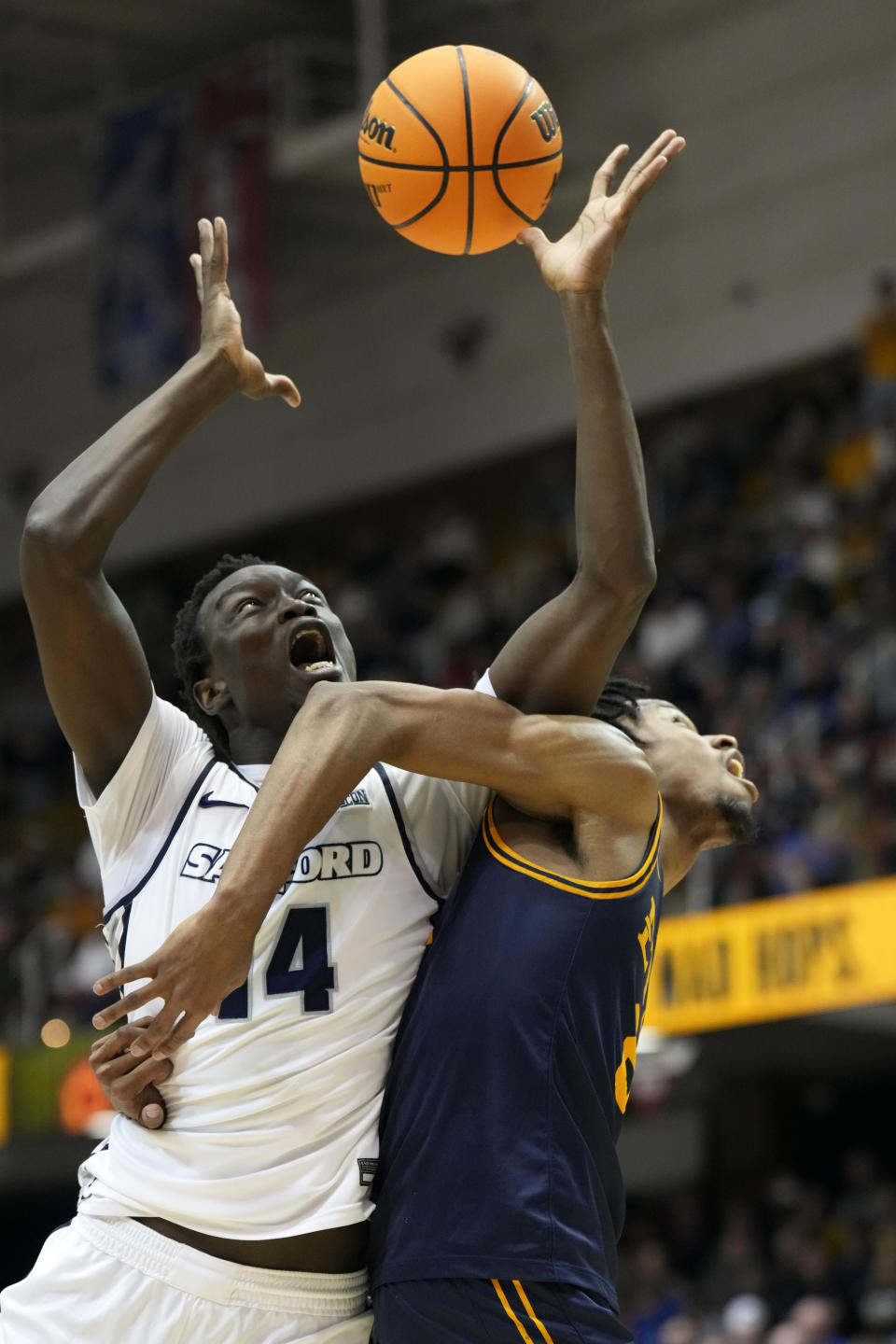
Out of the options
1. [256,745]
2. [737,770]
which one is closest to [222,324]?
[256,745]

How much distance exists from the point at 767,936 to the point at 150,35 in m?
12.7

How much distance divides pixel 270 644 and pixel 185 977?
0.96 m

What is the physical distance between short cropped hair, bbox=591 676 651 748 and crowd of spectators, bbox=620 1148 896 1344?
8.35 m

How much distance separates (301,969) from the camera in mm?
3871

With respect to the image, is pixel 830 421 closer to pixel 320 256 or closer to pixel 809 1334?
pixel 320 256

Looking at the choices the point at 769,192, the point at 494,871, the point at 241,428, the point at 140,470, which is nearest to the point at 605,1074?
the point at 494,871

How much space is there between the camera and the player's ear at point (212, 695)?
4305 mm

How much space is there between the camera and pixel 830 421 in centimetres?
1767

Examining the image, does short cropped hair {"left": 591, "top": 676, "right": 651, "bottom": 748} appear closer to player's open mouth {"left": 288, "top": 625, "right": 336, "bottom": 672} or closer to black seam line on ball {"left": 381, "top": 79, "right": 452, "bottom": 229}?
player's open mouth {"left": 288, "top": 625, "right": 336, "bottom": 672}

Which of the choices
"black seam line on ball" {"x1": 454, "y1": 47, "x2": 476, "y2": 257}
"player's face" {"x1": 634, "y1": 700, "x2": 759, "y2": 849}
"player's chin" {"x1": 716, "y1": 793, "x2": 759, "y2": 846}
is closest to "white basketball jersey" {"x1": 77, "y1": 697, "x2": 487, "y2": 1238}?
"player's face" {"x1": 634, "y1": 700, "x2": 759, "y2": 849}

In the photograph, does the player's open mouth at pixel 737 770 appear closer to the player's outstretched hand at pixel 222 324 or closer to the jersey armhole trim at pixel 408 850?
the jersey armhole trim at pixel 408 850

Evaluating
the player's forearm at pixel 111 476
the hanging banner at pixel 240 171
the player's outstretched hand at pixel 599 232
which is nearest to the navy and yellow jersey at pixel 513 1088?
the player's forearm at pixel 111 476

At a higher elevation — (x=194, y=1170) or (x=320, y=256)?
(x=320, y=256)

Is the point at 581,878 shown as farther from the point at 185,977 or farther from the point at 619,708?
the point at 185,977
